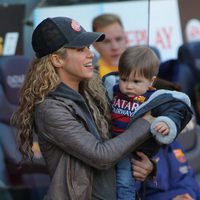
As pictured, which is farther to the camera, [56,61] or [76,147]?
[56,61]

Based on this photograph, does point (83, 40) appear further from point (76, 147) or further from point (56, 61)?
point (76, 147)

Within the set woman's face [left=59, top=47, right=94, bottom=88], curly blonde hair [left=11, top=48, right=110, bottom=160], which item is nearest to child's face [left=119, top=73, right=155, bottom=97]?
curly blonde hair [left=11, top=48, right=110, bottom=160]

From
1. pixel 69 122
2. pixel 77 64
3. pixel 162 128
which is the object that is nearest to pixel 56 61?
pixel 77 64

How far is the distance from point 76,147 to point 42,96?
0.24m

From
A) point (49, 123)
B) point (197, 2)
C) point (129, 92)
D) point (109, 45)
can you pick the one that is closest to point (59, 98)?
point (49, 123)

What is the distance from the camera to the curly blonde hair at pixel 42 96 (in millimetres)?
2566

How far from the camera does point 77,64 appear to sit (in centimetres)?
258

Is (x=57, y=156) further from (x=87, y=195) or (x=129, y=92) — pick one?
(x=129, y=92)

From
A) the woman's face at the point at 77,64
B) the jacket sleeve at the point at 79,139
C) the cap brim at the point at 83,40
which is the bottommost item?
the jacket sleeve at the point at 79,139

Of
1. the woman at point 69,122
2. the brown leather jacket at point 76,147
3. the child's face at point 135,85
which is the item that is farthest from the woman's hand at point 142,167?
the child's face at point 135,85

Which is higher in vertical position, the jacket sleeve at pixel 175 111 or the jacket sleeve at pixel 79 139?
the jacket sleeve at pixel 175 111

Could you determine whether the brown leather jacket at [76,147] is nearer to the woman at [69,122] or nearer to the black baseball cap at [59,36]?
the woman at [69,122]

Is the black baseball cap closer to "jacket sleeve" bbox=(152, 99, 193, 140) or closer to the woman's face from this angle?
the woman's face

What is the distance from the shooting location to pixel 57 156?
256cm
